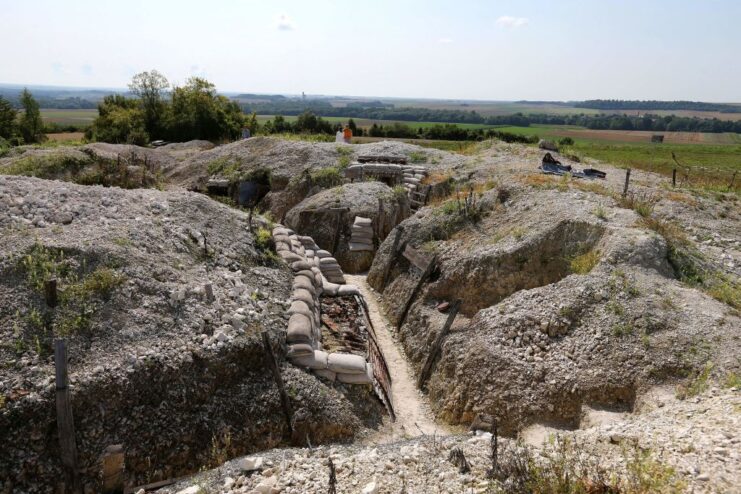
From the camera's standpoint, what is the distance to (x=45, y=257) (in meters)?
10.2

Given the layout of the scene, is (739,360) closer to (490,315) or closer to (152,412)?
(490,315)

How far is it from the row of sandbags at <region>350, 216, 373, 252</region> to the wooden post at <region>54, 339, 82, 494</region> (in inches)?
512

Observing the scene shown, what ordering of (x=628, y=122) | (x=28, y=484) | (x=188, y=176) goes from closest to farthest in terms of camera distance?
(x=28, y=484) → (x=188, y=176) → (x=628, y=122)

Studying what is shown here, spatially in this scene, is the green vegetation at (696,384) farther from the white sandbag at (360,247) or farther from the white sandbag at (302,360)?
the white sandbag at (360,247)

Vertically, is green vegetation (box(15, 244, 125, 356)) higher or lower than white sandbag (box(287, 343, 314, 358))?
Answer: higher

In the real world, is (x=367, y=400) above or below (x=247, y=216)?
below

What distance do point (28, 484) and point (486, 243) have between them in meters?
11.8

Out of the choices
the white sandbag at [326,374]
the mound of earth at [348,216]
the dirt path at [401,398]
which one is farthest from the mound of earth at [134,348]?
the mound of earth at [348,216]

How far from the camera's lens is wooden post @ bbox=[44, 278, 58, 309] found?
9.22 metres

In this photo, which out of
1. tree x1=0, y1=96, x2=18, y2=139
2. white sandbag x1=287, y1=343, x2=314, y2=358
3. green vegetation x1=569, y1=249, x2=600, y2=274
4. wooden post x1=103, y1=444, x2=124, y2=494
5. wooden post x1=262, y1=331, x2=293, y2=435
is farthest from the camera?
tree x1=0, y1=96, x2=18, y2=139

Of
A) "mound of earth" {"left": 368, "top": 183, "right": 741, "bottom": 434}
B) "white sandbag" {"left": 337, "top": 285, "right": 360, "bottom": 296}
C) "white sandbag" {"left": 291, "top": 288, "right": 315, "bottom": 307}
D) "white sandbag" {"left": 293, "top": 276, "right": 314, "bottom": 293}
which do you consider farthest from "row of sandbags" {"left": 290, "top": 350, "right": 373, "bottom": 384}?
"white sandbag" {"left": 337, "top": 285, "right": 360, "bottom": 296}

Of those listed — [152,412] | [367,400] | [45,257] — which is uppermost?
[45,257]

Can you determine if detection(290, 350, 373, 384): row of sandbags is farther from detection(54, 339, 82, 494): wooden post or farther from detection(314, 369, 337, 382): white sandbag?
detection(54, 339, 82, 494): wooden post

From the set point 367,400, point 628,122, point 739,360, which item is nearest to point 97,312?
point 367,400
